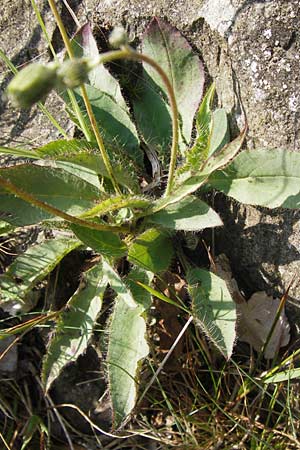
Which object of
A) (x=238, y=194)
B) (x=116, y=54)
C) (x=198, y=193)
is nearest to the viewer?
(x=116, y=54)

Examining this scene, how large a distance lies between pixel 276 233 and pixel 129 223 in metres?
0.40

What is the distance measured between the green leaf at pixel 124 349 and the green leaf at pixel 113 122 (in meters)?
0.36

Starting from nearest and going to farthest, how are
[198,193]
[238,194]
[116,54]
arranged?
[116,54] < [238,194] < [198,193]

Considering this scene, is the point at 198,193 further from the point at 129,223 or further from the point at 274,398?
the point at 274,398

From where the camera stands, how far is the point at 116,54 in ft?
3.16

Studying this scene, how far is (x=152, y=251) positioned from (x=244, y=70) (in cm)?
52

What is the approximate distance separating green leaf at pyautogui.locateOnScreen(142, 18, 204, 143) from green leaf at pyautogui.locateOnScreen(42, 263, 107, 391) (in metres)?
0.47

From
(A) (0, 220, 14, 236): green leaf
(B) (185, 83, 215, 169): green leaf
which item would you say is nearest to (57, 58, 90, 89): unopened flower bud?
(B) (185, 83, 215, 169): green leaf

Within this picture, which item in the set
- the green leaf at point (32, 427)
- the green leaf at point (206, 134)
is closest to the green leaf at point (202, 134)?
the green leaf at point (206, 134)

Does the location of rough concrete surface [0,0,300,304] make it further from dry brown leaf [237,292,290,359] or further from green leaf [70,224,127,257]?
green leaf [70,224,127,257]

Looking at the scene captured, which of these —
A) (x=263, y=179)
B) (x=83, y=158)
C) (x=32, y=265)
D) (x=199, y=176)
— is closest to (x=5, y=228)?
(x=32, y=265)

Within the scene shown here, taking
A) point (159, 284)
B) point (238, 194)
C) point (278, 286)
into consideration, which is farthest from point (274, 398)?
point (238, 194)

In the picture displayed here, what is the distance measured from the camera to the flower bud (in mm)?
966

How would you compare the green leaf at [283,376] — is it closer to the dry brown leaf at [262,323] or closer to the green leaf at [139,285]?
the dry brown leaf at [262,323]
